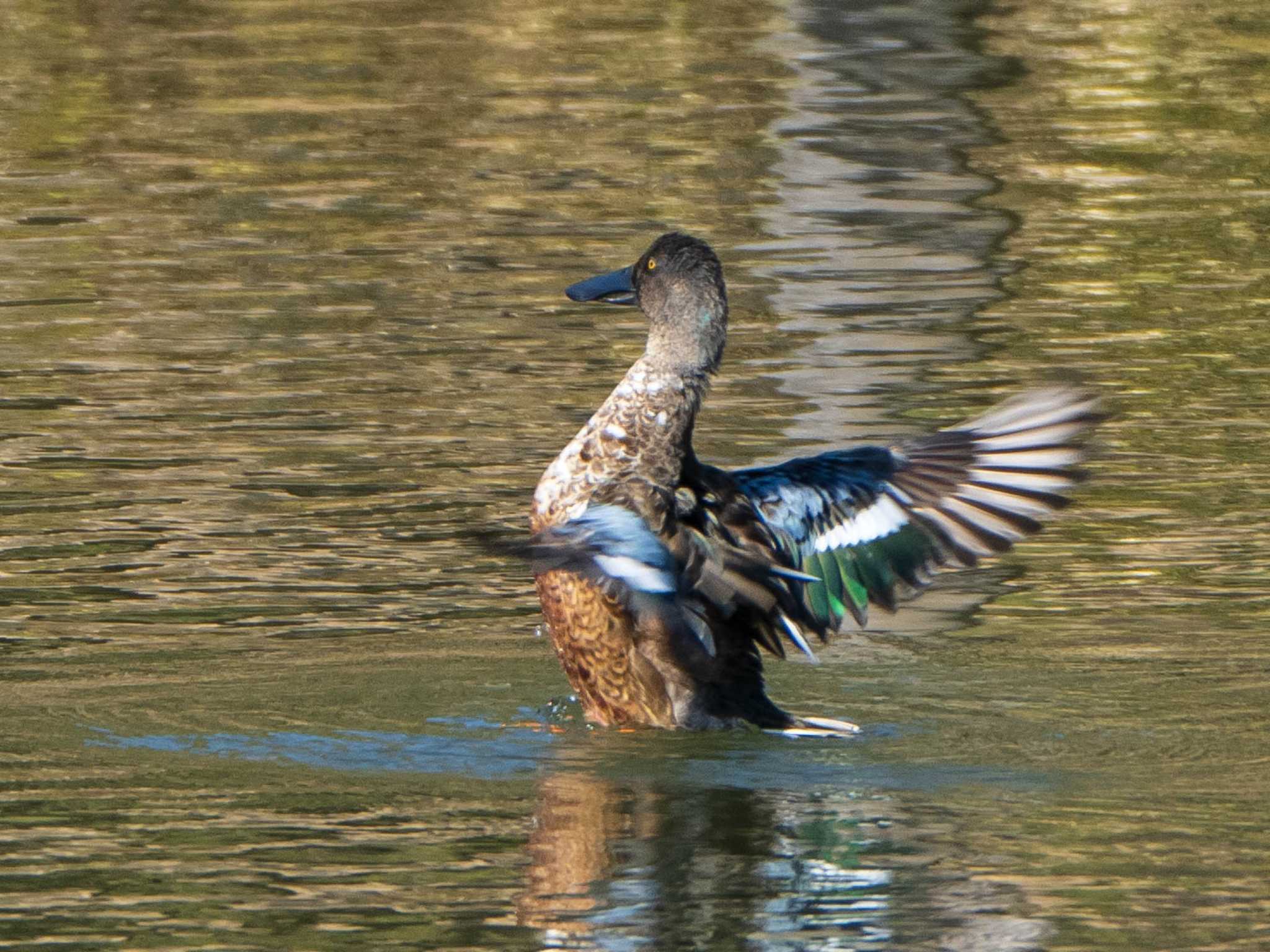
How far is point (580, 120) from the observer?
18953 mm

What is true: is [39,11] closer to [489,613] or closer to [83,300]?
[83,300]

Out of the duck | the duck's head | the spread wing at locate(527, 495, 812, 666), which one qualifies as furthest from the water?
the duck's head

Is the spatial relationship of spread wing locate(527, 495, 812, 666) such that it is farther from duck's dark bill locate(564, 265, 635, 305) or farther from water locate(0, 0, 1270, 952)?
duck's dark bill locate(564, 265, 635, 305)

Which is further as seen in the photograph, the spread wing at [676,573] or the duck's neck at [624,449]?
the duck's neck at [624,449]

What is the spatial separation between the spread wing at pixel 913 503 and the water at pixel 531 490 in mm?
392

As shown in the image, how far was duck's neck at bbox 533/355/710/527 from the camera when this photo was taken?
23.6 feet

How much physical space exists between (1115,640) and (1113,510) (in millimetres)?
1543

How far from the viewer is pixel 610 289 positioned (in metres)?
8.09

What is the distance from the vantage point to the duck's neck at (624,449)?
7.21m

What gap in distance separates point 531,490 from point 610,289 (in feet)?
6.24

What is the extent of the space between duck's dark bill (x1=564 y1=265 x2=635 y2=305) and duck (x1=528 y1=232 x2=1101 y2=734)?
335 millimetres

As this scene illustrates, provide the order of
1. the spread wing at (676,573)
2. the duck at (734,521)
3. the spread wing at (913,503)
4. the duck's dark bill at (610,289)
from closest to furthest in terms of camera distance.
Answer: the spread wing at (676,573), the duck at (734,521), the spread wing at (913,503), the duck's dark bill at (610,289)

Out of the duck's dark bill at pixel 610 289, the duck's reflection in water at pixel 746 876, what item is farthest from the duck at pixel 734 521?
the duck's reflection in water at pixel 746 876

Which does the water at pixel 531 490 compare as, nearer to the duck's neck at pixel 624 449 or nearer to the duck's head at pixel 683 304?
the duck's neck at pixel 624 449
